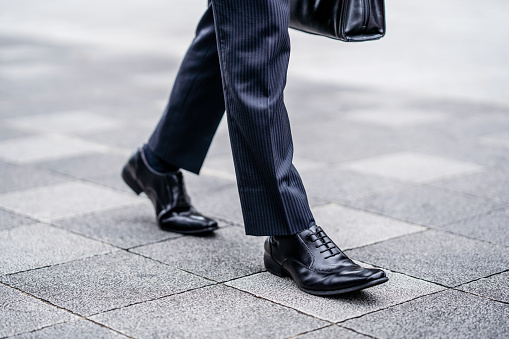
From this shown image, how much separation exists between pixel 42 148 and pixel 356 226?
2159mm

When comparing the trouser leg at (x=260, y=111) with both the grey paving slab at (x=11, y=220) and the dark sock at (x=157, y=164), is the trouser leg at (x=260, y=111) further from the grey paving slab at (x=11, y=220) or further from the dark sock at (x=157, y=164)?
the grey paving slab at (x=11, y=220)

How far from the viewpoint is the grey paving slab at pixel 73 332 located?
6.73ft

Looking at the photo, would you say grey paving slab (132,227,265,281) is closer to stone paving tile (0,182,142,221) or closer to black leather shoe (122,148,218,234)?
black leather shoe (122,148,218,234)

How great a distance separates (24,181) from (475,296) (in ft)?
7.49

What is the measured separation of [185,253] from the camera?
2777 millimetres

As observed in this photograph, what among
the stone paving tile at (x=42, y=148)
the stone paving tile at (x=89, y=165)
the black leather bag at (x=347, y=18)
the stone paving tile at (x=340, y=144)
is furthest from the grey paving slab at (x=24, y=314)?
the stone paving tile at (x=340, y=144)

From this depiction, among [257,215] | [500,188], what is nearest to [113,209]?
[257,215]

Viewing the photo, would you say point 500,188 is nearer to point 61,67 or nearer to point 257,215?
Answer: point 257,215

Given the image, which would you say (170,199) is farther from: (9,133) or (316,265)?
(9,133)

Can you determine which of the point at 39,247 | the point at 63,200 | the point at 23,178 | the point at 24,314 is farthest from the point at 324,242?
the point at 23,178

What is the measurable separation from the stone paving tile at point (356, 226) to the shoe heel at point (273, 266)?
1.25 ft

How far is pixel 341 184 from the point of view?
3.80m

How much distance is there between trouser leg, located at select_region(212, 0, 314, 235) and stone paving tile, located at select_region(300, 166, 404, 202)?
3.73ft

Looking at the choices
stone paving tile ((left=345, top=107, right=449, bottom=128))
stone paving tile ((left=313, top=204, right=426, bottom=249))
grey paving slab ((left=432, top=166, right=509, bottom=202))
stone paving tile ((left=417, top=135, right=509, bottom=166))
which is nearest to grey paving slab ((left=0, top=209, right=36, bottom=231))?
stone paving tile ((left=313, top=204, right=426, bottom=249))
